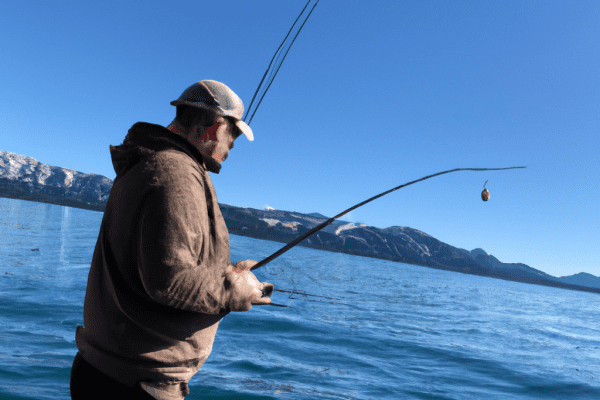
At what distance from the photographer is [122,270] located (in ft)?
5.57

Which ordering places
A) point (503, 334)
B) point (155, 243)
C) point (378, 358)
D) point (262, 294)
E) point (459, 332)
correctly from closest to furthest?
1. point (155, 243)
2. point (262, 294)
3. point (378, 358)
4. point (459, 332)
5. point (503, 334)

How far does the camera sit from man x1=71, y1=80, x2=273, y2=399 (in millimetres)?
1546

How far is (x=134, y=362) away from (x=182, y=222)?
704 millimetres

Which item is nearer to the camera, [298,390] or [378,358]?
→ [298,390]

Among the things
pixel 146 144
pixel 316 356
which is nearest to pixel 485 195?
pixel 146 144

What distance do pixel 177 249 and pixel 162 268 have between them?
0.29 feet

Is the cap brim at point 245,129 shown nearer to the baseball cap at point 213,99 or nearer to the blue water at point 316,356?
the baseball cap at point 213,99

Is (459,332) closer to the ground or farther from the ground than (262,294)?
closer to the ground

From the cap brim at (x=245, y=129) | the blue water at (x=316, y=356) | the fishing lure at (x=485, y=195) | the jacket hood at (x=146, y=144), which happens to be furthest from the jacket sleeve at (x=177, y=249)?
the blue water at (x=316, y=356)

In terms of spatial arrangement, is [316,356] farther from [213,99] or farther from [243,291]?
[213,99]

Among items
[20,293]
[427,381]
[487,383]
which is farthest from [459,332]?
[20,293]

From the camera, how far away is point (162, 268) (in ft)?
4.95

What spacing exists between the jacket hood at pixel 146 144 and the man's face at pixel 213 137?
0.14 m

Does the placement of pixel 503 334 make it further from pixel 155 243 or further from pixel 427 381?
pixel 155 243
